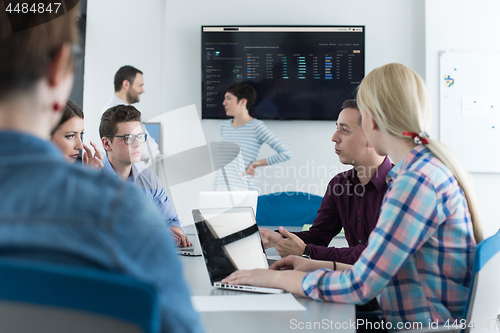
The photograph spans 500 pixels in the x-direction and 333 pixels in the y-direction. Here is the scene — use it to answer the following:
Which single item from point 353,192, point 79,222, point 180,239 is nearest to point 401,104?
point 353,192

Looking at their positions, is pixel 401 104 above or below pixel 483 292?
above

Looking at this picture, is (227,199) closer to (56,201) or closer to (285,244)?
(285,244)

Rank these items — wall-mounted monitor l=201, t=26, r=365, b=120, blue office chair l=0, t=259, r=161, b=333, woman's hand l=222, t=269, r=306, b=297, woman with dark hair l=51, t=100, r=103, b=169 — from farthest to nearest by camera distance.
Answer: wall-mounted monitor l=201, t=26, r=365, b=120 → woman with dark hair l=51, t=100, r=103, b=169 → woman's hand l=222, t=269, r=306, b=297 → blue office chair l=0, t=259, r=161, b=333

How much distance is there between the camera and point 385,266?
37.2 inches

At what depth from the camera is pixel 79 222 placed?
1.27 ft

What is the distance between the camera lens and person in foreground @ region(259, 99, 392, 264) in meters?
1.79

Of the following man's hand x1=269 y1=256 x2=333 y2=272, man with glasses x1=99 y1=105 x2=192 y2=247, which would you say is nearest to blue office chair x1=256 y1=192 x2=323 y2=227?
Result: man with glasses x1=99 y1=105 x2=192 y2=247

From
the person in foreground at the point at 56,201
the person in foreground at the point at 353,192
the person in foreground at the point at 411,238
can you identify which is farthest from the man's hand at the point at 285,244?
the person in foreground at the point at 56,201

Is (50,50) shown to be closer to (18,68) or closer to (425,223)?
(18,68)

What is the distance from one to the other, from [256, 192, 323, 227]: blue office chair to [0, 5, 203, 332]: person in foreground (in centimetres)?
229

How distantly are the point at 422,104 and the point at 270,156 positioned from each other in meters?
2.72

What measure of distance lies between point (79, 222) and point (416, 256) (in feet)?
3.03

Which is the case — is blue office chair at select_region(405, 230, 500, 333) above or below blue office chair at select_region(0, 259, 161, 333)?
below

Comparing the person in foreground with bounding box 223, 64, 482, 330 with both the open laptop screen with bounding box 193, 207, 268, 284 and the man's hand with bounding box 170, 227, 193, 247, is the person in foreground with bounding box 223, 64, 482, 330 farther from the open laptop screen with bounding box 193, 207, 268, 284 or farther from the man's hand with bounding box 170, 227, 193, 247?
the man's hand with bounding box 170, 227, 193, 247
